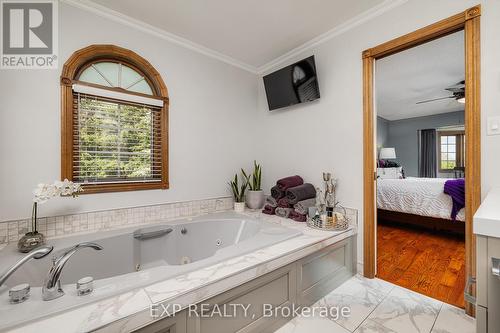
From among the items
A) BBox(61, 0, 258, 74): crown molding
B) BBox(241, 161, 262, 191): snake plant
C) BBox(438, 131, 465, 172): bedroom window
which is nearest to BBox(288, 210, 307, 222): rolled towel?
BBox(241, 161, 262, 191): snake plant

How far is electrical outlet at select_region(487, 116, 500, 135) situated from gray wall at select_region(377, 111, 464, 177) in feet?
17.5

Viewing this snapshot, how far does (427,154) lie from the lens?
606 centimetres

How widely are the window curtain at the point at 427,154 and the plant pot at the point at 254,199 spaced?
18.7 ft

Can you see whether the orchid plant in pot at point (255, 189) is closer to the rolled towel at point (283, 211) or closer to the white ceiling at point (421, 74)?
the rolled towel at point (283, 211)

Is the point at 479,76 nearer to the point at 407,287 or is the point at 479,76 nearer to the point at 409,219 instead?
the point at 407,287

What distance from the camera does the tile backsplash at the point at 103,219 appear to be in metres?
1.60

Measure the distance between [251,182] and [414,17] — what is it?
2260 mm

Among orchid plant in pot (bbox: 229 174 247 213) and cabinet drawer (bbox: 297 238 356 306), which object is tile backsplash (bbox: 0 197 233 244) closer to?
orchid plant in pot (bbox: 229 174 247 213)

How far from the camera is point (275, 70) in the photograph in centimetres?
288

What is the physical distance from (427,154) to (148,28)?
7137 mm

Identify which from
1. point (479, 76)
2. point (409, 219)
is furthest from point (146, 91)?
point (409, 219)

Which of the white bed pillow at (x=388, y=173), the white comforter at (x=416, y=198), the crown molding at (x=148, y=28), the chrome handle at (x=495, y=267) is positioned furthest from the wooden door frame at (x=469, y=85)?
the white bed pillow at (x=388, y=173)

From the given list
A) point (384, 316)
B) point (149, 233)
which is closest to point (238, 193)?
point (149, 233)

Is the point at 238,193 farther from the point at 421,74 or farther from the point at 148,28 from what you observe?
the point at 421,74
